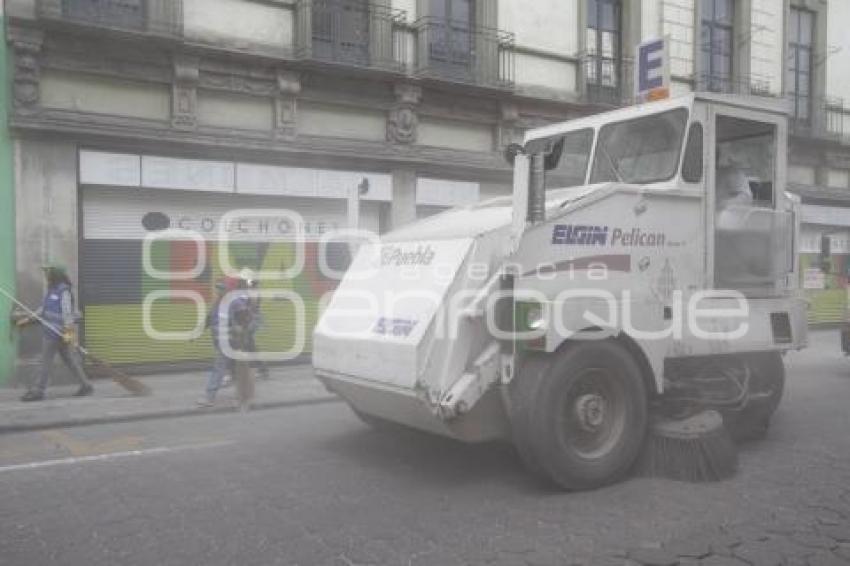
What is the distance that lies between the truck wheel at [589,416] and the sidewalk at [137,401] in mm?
4911

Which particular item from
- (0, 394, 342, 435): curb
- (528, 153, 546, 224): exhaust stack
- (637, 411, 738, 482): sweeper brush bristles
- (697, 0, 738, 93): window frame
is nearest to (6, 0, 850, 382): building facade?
(697, 0, 738, 93): window frame

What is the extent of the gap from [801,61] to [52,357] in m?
19.2

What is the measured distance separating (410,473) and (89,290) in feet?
24.3

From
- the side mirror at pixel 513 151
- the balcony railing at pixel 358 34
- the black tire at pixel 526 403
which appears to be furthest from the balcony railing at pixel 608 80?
the black tire at pixel 526 403

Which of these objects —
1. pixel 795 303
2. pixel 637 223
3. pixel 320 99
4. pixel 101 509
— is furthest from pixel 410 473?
pixel 320 99

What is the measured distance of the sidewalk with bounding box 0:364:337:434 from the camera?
8.30 meters

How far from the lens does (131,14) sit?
11234 mm

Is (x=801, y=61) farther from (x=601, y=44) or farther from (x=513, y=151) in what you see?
(x=513, y=151)

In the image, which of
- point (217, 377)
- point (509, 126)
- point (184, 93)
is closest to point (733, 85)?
point (509, 126)

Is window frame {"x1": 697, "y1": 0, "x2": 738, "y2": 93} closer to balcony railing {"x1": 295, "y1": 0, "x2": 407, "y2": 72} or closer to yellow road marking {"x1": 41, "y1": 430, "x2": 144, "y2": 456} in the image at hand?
balcony railing {"x1": 295, "y1": 0, "x2": 407, "y2": 72}

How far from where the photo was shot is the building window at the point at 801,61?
19.8 m

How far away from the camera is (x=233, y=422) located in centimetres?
821

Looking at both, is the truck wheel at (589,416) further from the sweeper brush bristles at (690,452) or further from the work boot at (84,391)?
the work boot at (84,391)

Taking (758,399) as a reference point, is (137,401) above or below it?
below
